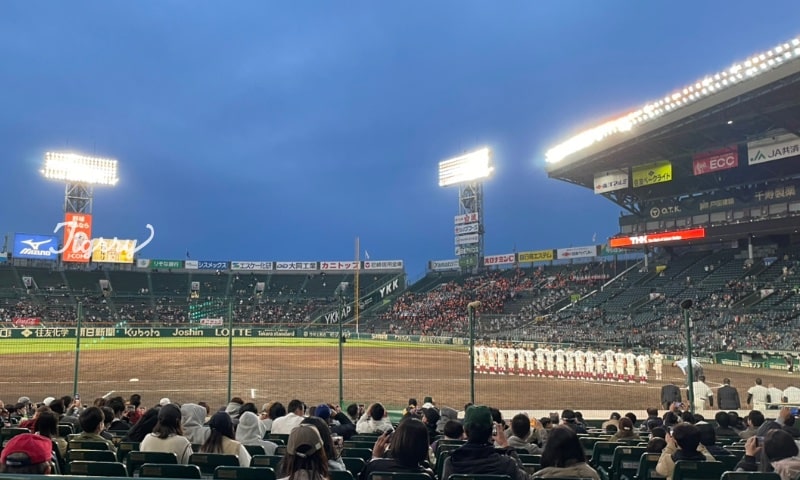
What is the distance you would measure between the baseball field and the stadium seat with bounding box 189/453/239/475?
9.78 m

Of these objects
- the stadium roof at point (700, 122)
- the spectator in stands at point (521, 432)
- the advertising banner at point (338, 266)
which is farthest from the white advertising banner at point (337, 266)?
the spectator in stands at point (521, 432)

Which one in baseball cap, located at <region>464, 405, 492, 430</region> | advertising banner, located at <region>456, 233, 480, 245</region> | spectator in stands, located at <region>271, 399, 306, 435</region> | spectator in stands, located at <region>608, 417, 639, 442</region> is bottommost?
spectator in stands, located at <region>608, 417, 639, 442</region>

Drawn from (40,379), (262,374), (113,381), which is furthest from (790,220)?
(40,379)

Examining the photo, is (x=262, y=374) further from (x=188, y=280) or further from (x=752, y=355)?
(x=188, y=280)

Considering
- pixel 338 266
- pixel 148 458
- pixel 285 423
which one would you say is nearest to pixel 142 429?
pixel 148 458

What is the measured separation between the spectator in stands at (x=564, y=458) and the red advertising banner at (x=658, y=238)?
1823 inches

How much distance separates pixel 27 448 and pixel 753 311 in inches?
1625

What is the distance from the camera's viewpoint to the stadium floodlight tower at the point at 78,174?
2461 inches

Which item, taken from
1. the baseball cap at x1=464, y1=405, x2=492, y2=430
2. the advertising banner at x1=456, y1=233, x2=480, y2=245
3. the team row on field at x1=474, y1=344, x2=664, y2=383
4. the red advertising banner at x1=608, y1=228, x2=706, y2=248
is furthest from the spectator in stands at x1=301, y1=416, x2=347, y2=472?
the advertising banner at x1=456, y1=233, x2=480, y2=245

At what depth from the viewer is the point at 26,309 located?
168ft

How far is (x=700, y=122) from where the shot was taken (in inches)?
1481

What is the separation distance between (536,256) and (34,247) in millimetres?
61215

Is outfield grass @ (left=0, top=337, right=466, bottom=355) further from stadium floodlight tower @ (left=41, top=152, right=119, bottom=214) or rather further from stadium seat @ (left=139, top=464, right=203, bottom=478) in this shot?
stadium floodlight tower @ (left=41, top=152, right=119, bottom=214)

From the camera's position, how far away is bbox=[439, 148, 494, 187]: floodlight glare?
68250 millimetres
